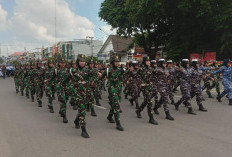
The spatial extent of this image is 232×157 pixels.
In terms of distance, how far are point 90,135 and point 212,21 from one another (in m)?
18.8

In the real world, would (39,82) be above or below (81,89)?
below

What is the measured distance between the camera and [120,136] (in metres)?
6.13

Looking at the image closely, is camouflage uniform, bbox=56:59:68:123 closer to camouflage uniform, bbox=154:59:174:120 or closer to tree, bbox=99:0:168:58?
camouflage uniform, bbox=154:59:174:120

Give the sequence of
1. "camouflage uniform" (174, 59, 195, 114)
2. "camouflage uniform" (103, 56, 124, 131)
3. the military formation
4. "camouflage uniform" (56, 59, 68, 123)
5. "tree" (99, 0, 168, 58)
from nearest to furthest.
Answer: the military formation < "camouflage uniform" (103, 56, 124, 131) < "camouflage uniform" (56, 59, 68, 123) < "camouflage uniform" (174, 59, 195, 114) < "tree" (99, 0, 168, 58)

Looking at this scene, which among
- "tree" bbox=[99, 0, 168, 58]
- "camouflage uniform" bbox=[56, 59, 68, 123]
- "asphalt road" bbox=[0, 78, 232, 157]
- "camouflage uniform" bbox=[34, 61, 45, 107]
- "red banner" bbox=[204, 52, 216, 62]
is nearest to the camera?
"asphalt road" bbox=[0, 78, 232, 157]

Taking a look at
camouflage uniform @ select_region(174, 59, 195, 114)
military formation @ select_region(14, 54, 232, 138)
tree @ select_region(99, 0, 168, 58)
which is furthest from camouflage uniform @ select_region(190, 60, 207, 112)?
tree @ select_region(99, 0, 168, 58)

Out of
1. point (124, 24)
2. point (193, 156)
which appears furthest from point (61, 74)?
point (124, 24)

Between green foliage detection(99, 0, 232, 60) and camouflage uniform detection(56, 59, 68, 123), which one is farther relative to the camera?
green foliage detection(99, 0, 232, 60)

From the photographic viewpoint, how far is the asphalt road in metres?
5.05

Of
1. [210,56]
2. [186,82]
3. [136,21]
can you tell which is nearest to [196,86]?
[186,82]

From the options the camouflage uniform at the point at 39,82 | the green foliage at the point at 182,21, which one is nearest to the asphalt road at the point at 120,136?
the camouflage uniform at the point at 39,82

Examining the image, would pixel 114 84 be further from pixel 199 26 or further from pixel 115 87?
pixel 199 26

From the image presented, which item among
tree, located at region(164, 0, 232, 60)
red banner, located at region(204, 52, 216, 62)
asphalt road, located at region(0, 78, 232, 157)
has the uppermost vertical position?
tree, located at region(164, 0, 232, 60)

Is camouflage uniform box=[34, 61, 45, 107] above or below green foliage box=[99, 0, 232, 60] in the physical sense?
below
